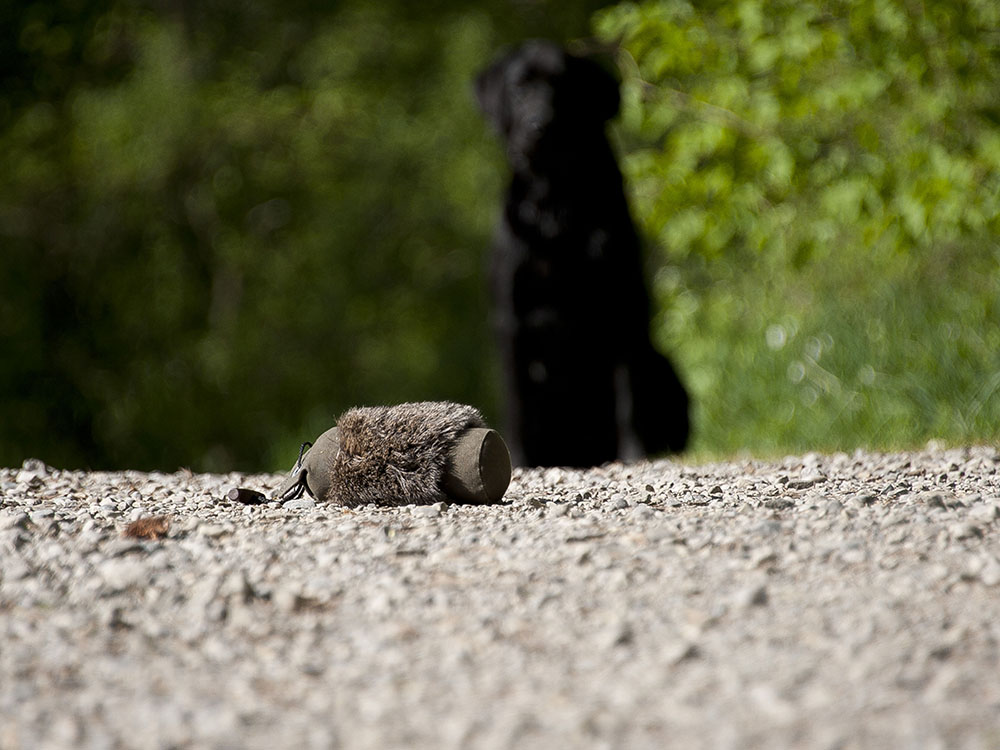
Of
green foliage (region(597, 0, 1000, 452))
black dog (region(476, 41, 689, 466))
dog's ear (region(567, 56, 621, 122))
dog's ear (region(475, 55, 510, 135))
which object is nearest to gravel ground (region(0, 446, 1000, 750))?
black dog (region(476, 41, 689, 466))

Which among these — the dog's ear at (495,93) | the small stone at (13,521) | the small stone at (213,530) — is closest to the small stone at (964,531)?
the small stone at (213,530)

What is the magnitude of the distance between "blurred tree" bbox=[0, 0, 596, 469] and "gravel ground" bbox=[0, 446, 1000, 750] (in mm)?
5575

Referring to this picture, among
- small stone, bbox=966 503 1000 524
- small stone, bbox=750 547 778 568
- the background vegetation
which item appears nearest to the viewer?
small stone, bbox=750 547 778 568

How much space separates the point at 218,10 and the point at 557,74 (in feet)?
27.6

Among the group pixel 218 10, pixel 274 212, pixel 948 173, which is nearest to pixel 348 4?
pixel 218 10

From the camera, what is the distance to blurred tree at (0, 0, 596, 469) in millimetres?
9711

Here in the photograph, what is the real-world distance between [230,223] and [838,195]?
19.8 feet

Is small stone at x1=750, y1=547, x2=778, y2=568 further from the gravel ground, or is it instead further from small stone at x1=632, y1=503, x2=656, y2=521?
small stone at x1=632, y1=503, x2=656, y2=521

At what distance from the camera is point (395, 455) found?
3.70 meters

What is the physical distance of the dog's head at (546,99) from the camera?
5438 millimetres

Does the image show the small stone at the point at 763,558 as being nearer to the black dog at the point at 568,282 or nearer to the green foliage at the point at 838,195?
the black dog at the point at 568,282

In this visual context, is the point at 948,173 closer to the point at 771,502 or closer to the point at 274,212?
the point at 771,502

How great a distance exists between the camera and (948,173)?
6754mm

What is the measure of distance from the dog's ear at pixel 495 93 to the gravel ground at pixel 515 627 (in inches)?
106
